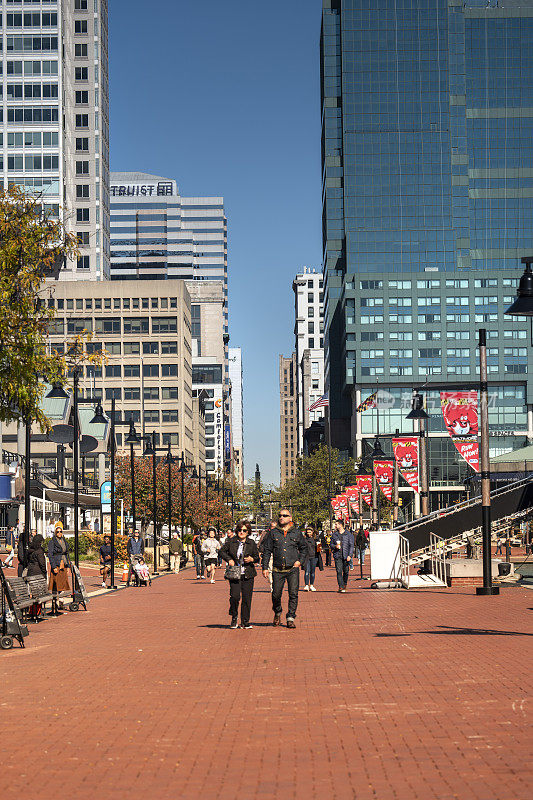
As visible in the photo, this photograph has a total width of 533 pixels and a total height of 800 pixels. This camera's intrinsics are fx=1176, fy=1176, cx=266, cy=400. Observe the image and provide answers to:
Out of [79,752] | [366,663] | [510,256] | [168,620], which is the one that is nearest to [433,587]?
[168,620]

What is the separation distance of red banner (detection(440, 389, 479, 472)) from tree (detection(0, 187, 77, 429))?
47.6 feet

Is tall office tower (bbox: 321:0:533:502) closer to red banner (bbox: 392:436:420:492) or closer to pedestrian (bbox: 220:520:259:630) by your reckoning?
red banner (bbox: 392:436:420:492)

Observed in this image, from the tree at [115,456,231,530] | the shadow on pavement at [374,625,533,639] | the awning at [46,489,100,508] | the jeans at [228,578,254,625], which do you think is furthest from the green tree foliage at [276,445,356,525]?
the shadow on pavement at [374,625,533,639]

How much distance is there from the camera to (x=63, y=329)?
133375mm

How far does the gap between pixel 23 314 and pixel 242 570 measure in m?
5.40

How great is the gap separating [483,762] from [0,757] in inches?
136

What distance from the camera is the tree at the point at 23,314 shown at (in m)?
17.8

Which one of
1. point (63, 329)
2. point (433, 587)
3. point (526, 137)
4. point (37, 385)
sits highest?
point (526, 137)

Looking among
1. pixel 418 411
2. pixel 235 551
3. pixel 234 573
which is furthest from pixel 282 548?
pixel 418 411

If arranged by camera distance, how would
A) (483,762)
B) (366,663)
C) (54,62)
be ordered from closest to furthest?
(483,762) → (366,663) → (54,62)

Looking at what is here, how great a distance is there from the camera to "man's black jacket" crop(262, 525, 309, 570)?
773 inches

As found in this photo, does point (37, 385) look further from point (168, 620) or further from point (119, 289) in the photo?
point (119, 289)

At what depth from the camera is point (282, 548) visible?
19625 millimetres

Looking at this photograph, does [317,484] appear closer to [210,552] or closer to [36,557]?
[210,552]
